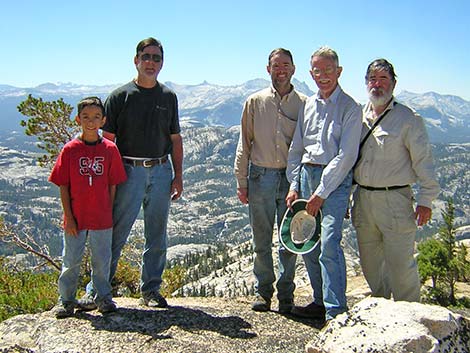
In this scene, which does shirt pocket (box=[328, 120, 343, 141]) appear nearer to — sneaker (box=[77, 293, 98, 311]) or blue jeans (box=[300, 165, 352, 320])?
blue jeans (box=[300, 165, 352, 320])

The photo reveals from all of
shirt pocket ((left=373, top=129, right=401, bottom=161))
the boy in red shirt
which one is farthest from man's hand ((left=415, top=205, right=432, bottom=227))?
the boy in red shirt

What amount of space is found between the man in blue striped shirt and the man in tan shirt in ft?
1.48

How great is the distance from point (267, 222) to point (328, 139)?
4.99 feet

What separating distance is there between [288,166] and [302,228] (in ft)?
2.59

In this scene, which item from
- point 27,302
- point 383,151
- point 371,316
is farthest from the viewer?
point 27,302

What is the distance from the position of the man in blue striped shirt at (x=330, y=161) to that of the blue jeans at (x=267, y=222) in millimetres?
480

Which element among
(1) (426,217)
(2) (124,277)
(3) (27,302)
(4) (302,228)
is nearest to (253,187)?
(4) (302,228)

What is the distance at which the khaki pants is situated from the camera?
526 centimetres

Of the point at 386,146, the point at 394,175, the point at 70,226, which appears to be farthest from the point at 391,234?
the point at 70,226

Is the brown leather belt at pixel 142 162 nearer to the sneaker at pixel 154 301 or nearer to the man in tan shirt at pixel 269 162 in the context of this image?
the man in tan shirt at pixel 269 162

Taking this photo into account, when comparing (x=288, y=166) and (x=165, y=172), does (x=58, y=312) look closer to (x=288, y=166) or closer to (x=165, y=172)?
(x=165, y=172)

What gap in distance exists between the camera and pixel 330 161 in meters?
5.16

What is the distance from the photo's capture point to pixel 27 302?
23.9 ft

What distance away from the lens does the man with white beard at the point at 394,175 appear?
520cm
